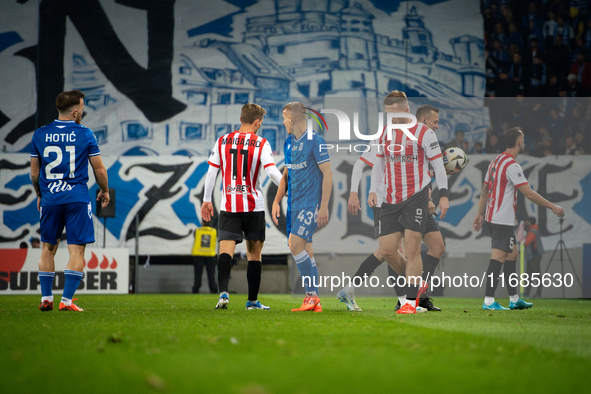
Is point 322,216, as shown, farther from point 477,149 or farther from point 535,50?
point 535,50

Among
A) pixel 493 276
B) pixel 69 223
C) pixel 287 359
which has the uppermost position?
pixel 69 223

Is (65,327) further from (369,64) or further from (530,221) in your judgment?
(369,64)

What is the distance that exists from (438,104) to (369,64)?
7.76 feet

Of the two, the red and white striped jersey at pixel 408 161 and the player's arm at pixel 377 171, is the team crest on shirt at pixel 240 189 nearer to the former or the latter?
the player's arm at pixel 377 171

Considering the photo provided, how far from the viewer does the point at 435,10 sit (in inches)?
626

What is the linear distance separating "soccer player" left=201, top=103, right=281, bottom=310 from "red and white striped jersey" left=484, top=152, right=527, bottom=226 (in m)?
2.64

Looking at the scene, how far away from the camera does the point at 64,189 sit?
5.01 meters

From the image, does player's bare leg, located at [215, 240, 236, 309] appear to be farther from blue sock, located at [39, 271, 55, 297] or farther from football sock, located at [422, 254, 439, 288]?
football sock, located at [422, 254, 439, 288]

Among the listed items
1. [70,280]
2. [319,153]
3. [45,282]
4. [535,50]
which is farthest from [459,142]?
[45,282]

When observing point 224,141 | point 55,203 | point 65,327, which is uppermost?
point 224,141

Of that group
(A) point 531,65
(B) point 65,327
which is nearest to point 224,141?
(B) point 65,327

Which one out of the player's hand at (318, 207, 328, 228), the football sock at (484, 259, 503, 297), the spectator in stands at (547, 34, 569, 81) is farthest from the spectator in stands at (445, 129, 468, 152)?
the player's hand at (318, 207, 328, 228)

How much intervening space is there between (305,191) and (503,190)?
2.44 meters

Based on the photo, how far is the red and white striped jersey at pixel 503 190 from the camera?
6.39 m
